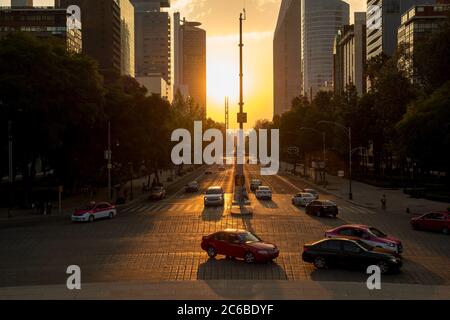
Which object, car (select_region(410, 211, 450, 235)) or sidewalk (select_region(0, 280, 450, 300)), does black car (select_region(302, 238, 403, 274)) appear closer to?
sidewalk (select_region(0, 280, 450, 300))

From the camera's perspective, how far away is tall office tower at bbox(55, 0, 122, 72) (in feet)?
586

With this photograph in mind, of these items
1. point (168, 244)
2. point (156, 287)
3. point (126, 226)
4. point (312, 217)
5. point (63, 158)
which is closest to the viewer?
point (156, 287)

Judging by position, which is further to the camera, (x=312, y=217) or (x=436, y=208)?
(x=436, y=208)

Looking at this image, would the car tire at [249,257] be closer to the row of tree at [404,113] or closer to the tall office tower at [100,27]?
the row of tree at [404,113]

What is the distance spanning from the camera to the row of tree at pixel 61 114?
1940 inches

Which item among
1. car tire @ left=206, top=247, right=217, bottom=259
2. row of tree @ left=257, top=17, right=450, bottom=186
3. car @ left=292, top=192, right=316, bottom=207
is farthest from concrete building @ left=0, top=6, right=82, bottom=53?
car tire @ left=206, top=247, right=217, bottom=259

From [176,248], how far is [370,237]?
914 centimetres

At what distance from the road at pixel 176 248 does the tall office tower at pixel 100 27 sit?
145279 millimetres

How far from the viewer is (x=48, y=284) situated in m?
20.1

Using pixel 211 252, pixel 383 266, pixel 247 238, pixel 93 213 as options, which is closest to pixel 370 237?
pixel 383 266

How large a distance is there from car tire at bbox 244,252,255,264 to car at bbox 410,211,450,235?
15656 millimetres
